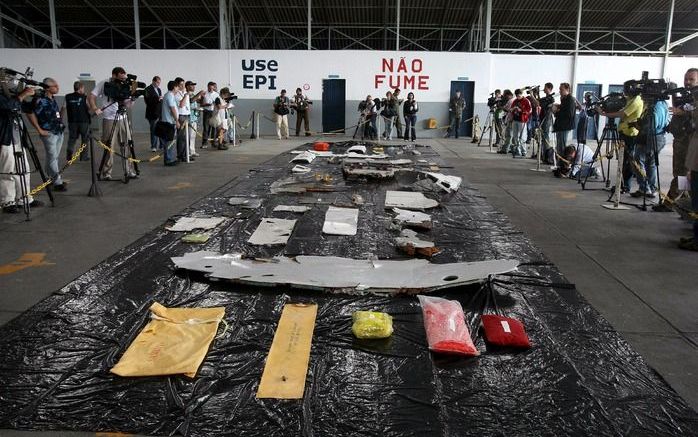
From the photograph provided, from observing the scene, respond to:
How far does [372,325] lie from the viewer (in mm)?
3064

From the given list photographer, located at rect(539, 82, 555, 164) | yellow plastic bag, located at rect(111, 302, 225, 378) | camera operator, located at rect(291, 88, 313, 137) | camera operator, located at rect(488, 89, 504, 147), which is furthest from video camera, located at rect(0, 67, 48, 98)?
camera operator, located at rect(291, 88, 313, 137)

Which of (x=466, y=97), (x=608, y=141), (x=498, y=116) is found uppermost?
(x=466, y=97)

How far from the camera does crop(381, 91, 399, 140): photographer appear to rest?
18.5 meters

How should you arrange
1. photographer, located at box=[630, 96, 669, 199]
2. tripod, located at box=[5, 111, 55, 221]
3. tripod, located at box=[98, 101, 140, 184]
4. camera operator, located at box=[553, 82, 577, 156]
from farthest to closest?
1. camera operator, located at box=[553, 82, 577, 156]
2. tripod, located at box=[98, 101, 140, 184]
3. photographer, located at box=[630, 96, 669, 199]
4. tripod, located at box=[5, 111, 55, 221]

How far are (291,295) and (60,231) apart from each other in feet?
10.6

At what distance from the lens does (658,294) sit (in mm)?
4078

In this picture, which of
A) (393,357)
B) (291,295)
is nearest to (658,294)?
(393,357)

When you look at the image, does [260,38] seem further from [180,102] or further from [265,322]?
[265,322]

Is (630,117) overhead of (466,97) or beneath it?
beneath

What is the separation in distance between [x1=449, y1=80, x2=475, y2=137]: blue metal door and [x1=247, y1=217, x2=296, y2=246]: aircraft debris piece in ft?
51.8

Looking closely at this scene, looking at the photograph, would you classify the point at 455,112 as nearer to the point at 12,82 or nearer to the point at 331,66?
the point at 331,66

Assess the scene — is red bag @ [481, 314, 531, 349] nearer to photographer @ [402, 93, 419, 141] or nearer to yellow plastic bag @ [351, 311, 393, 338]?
yellow plastic bag @ [351, 311, 393, 338]

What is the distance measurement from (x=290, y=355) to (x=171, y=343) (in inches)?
26.8

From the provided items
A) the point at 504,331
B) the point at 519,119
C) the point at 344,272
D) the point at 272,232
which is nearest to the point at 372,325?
the point at 504,331
